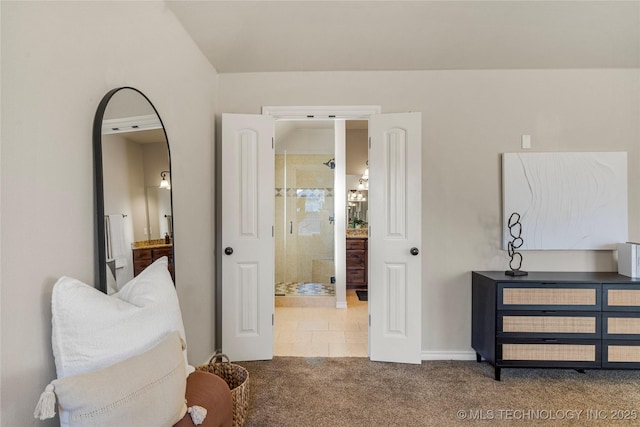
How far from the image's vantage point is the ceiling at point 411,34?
2.01m

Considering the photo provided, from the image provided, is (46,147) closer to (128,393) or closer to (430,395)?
(128,393)

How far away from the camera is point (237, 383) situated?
198 centimetres

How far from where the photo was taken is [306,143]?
5145mm

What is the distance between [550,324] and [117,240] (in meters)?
2.89

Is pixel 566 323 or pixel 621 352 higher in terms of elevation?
pixel 566 323

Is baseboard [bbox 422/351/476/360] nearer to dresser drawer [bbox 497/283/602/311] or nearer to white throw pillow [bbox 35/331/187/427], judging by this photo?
dresser drawer [bbox 497/283/602/311]

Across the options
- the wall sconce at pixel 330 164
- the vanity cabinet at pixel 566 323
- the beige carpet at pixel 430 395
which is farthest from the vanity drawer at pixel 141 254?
the wall sconce at pixel 330 164

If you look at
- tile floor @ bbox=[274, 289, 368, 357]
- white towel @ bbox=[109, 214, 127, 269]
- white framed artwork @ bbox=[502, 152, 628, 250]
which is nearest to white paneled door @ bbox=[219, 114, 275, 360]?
tile floor @ bbox=[274, 289, 368, 357]

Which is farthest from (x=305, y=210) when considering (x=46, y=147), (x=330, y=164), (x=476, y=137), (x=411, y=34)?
(x=46, y=147)

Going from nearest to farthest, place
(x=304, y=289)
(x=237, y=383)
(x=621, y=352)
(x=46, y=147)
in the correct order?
1. (x=46, y=147)
2. (x=237, y=383)
3. (x=621, y=352)
4. (x=304, y=289)

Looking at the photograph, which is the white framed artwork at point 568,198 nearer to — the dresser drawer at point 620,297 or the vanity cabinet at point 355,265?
the dresser drawer at point 620,297

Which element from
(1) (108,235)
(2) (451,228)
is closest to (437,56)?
(2) (451,228)

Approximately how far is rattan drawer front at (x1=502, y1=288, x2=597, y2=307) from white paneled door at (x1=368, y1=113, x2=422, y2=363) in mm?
673

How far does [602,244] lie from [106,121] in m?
3.68
